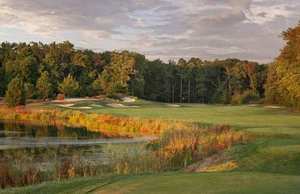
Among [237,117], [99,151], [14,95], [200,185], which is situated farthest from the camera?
[14,95]

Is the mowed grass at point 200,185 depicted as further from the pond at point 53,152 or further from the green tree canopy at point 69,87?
the green tree canopy at point 69,87

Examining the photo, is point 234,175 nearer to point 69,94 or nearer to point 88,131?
point 88,131

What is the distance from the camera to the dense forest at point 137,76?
80.6m

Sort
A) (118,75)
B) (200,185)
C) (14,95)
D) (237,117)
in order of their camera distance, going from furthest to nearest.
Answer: (118,75) → (14,95) → (237,117) → (200,185)

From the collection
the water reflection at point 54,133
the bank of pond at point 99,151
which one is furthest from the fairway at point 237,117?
the water reflection at point 54,133

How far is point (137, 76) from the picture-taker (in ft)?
407

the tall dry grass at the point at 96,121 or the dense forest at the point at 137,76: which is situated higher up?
the dense forest at the point at 137,76

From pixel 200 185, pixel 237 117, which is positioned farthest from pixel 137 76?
pixel 200 185

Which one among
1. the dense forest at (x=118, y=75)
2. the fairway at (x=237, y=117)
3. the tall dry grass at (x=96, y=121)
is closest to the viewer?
the fairway at (x=237, y=117)

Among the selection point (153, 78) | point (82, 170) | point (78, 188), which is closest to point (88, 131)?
point (82, 170)

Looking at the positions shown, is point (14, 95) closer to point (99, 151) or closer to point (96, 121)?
point (96, 121)

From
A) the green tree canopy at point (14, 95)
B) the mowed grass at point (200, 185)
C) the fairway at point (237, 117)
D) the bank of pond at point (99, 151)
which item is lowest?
the bank of pond at point (99, 151)

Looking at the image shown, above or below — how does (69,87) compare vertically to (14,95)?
above

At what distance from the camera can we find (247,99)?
124312mm
